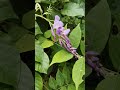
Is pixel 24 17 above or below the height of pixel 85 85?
above

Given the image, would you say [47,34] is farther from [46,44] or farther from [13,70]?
[13,70]

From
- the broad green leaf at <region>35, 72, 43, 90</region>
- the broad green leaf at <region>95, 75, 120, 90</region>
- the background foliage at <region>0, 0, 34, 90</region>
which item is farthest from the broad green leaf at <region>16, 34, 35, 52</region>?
the broad green leaf at <region>95, 75, 120, 90</region>

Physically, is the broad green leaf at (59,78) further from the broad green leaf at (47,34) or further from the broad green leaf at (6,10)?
the broad green leaf at (6,10)

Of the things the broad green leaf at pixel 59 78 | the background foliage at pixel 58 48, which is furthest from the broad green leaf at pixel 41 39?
the broad green leaf at pixel 59 78

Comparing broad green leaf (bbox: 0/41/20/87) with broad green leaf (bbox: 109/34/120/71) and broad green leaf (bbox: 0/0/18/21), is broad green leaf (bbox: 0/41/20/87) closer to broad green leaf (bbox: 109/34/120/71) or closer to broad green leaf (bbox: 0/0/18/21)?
broad green leaf (bbox: 0/0/18/21)

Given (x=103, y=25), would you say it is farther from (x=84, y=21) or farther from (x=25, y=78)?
(x=25, y=78)

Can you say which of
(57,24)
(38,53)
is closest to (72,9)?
(57,24)

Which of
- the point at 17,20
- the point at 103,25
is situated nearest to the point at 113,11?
the point at 103,25
